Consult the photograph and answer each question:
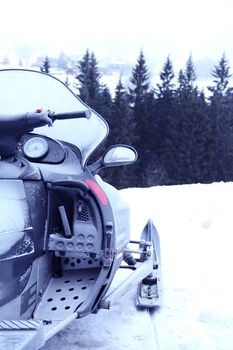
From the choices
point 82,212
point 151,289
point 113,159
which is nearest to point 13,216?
point 82,212

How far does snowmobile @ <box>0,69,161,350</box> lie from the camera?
2.47 metres

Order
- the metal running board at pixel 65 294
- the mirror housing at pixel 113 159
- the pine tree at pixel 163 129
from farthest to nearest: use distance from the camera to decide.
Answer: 1. the pine tree at pixel 163 129
2. the mirror housing at pixel 113 159
3. the metal running board at pixel 65 294

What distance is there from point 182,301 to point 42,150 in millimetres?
1686

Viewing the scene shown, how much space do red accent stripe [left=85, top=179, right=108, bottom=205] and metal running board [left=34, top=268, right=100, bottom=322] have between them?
46 cm

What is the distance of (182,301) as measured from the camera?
12.7ft

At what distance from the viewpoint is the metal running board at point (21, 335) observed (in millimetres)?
1750

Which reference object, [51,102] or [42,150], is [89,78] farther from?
[42,150]

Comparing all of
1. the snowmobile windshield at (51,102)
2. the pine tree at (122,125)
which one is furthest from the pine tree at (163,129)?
the snowmobile windshield at (51,102)

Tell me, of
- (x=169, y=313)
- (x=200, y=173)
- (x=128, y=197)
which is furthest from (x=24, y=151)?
(x=200, y=173)

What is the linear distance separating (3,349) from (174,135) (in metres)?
49.1

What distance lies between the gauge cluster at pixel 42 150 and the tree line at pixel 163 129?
40.3m

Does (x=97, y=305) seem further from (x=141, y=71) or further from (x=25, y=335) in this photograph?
(x=141, y=71)

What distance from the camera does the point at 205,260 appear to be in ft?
15.9

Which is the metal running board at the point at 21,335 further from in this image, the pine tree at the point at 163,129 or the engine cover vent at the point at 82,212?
the pine tree at the point at 163,129
